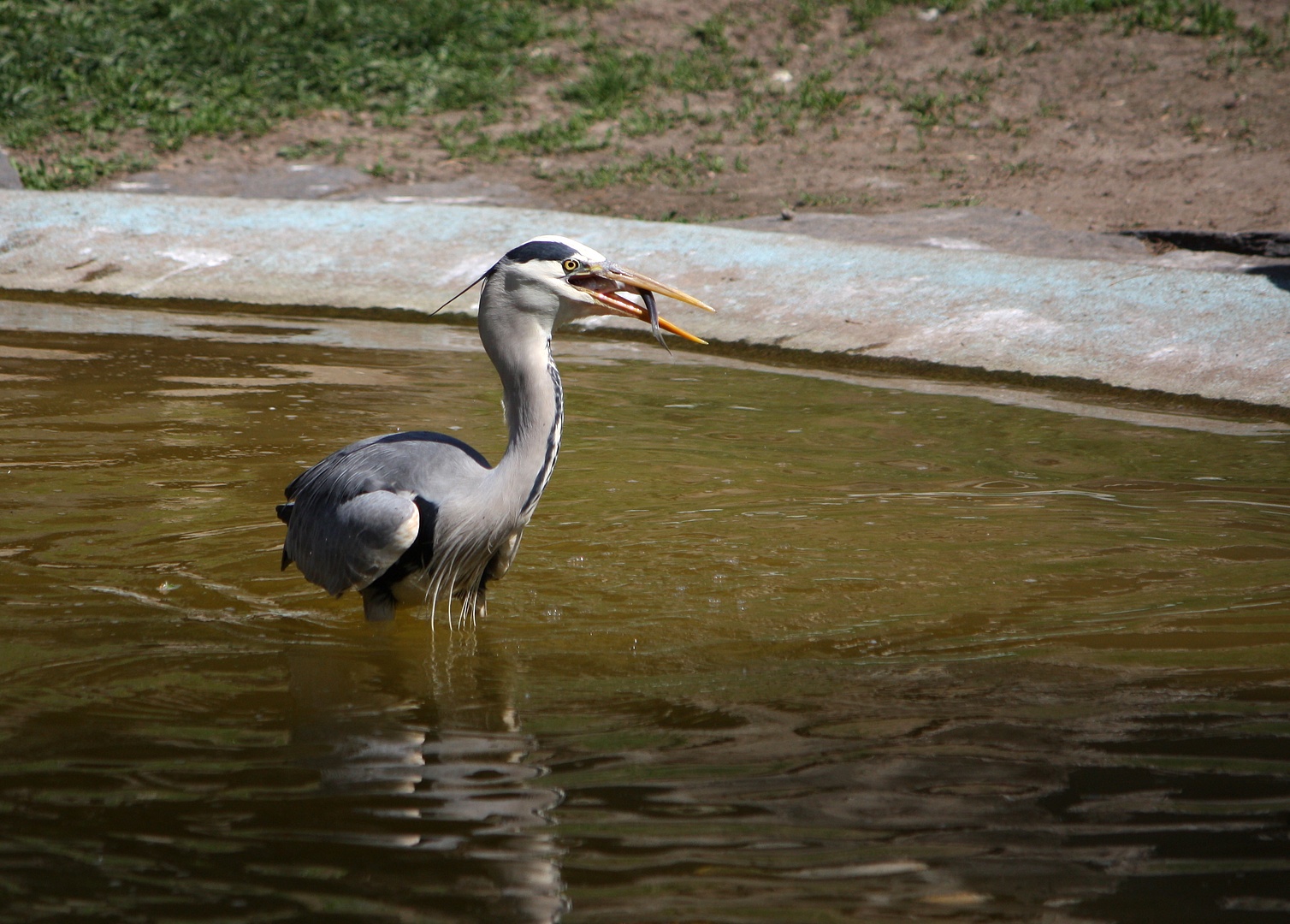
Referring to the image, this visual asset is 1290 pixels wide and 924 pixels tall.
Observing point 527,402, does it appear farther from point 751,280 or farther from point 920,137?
point 920,137

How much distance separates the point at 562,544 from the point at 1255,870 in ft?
8.32

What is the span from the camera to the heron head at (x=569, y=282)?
3541mm

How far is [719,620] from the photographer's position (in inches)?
151

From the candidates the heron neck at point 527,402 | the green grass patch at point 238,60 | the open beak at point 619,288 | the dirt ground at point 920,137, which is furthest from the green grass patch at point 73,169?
the open beak at point 619,288

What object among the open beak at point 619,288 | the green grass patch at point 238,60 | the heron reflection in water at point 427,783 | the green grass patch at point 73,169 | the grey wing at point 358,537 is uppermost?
the green grass patch at point 238,60

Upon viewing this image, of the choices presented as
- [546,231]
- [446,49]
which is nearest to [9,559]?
[546,231]

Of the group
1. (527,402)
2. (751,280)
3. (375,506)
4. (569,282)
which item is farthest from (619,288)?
(751,280)

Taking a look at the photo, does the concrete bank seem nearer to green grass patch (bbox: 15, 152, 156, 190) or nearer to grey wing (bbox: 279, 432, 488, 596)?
green grass patch (bbox: 15, 152, 156, 190)

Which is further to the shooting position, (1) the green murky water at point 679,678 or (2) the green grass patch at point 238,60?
(2) the green grass patch at point 238,60

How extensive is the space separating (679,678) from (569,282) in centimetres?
103

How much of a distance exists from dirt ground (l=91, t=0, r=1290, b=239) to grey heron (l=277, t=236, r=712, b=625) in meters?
6.11

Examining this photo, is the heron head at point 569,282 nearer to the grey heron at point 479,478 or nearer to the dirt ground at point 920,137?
the grey heron at point 479,478

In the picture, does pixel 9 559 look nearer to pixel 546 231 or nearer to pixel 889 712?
pixel 889 712

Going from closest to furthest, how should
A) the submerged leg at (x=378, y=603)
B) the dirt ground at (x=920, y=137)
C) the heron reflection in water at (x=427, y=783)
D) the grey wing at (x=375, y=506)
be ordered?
the heron reflection in water at (x=427, y=783), the grey wing at (x=375, y=506), the submerged leg at (x=378, y=603), the dirt ground at (x=920, y=137)
